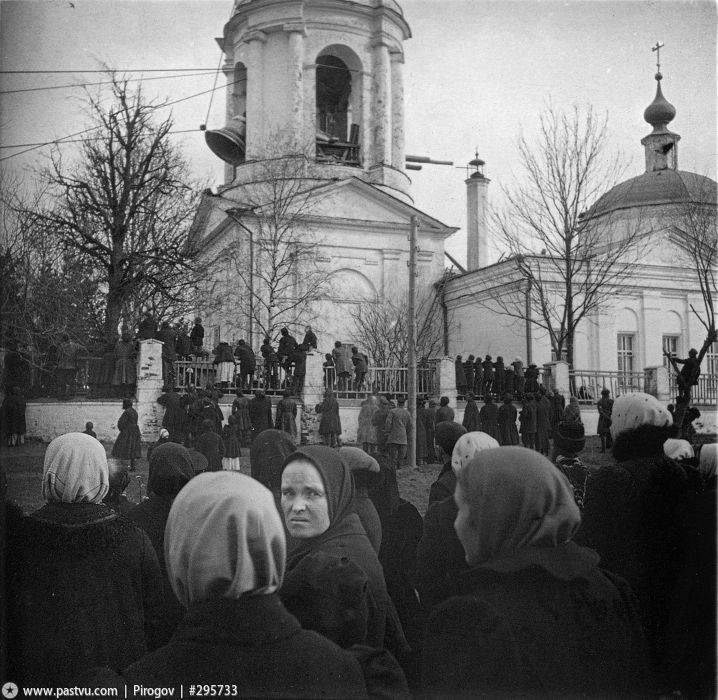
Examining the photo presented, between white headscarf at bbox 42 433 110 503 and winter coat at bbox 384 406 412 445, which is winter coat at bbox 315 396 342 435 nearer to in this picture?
winter coat at bbox 384 406 412 445

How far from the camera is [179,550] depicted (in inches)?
80.5

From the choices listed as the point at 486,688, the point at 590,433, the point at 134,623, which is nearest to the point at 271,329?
the point at 590,433

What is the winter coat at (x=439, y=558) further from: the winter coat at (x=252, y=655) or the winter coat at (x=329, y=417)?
the winter coat at (x=329, y=417)

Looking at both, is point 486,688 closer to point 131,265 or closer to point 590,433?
point 590,433

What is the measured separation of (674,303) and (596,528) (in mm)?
4539

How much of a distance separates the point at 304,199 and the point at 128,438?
32.4ft

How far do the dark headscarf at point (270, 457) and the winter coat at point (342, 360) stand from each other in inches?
→ 145

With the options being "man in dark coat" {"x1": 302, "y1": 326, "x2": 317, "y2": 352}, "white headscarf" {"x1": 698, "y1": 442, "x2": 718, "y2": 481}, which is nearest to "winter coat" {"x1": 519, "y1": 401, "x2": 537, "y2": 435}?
"white headscarf" {"x1": 698, "y1": 442, "x2": 718, "y2": 481}

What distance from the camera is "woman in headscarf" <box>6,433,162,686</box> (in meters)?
2.88

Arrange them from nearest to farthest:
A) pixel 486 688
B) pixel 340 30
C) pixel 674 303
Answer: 1. pixel 486 688
2. pixel 674 303
3. pixel 340 30

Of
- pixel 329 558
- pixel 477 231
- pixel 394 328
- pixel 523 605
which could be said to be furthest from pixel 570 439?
pixel 477 231

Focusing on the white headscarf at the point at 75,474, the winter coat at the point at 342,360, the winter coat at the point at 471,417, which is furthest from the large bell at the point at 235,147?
the white headscarf at the point at 75,474

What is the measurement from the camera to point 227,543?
1.98 metres

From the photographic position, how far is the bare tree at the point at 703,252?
18.3 feet
